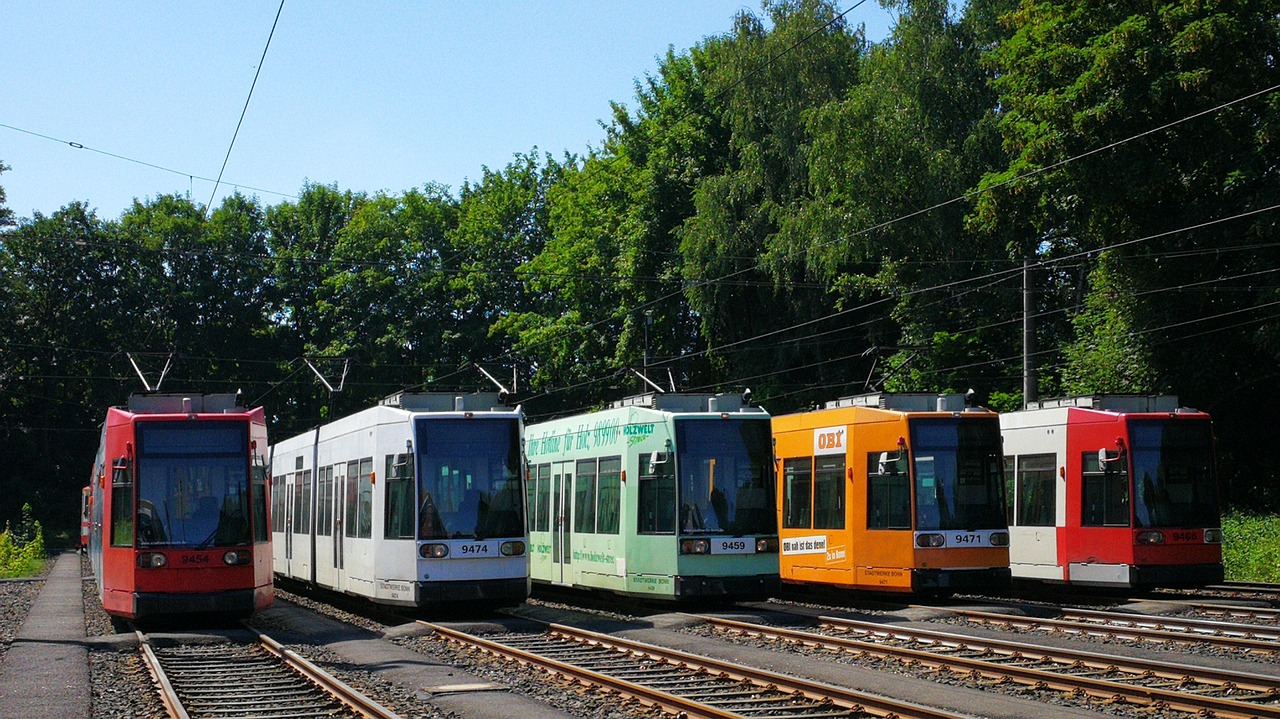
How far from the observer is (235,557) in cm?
1877

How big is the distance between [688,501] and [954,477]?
400 centimetres

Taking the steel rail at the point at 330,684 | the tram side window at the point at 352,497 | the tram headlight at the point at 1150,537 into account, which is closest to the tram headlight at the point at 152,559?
the steel rail at the point at 330,684

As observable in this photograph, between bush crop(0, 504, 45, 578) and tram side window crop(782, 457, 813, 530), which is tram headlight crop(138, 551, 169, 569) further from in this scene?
bush crop(0, 504, 45, 578)

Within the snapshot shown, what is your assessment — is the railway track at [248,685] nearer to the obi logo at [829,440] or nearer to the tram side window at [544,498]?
the tram side window at [544,498]

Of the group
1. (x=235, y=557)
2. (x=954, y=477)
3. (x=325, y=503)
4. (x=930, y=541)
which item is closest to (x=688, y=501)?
(x=930, y=541)

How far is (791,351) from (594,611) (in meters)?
24.5

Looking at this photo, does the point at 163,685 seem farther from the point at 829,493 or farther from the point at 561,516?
the point at 829,493

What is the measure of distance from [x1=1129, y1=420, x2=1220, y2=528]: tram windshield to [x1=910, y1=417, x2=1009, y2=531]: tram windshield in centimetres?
247

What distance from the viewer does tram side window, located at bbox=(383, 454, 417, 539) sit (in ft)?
63.3

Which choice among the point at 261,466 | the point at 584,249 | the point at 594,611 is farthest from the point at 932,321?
the point at 261,466

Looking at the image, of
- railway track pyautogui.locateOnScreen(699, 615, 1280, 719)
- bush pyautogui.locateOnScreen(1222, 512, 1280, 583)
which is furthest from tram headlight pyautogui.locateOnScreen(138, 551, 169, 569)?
bush pyautogui.locateOnScreen(1222, 512, 1280, 583)

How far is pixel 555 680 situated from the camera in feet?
45.4

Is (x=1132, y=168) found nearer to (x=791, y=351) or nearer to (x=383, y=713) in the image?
(x=791, y=351)

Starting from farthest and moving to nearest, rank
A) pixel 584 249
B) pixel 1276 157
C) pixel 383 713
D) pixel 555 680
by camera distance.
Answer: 1. pixel 584 249
2. pixel 1276 157
3. pixel 555 680
4. pixel 383 713
